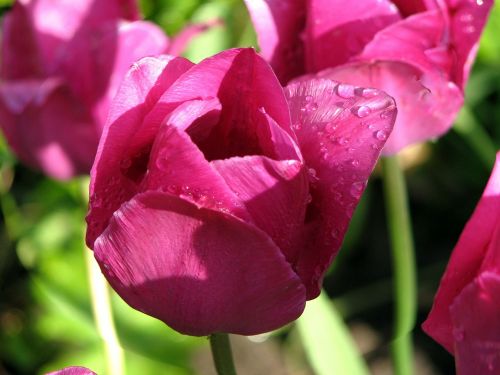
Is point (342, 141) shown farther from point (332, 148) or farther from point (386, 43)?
point (386, 43)

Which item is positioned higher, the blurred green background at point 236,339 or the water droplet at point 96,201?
the water droplet at point 96,201

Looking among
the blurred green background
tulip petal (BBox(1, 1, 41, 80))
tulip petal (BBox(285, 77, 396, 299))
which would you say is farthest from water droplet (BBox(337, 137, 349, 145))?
the blurred green background

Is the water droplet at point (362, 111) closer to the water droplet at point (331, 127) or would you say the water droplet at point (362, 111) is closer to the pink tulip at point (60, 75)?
the water droplet at point (331, 127)

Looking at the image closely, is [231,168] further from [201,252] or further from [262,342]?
[262,342]

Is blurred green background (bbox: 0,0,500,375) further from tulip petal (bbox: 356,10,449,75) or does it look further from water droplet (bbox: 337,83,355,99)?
water droplet (bbox: 337,83,355,99)

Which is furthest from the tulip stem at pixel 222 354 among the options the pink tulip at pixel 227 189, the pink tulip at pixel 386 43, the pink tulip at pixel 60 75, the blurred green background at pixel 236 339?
the blurred green background at pixel 236 339

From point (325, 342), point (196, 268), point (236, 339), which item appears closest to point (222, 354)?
point (196, 268)
